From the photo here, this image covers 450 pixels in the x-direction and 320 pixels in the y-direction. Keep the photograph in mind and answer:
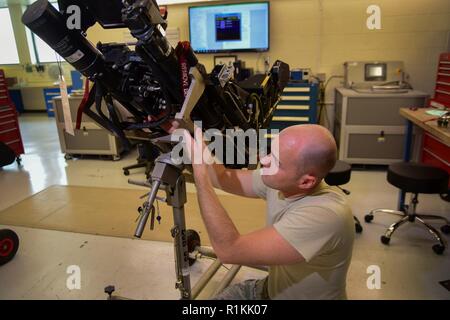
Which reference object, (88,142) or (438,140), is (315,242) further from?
(88,142)

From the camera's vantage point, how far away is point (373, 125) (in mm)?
3561

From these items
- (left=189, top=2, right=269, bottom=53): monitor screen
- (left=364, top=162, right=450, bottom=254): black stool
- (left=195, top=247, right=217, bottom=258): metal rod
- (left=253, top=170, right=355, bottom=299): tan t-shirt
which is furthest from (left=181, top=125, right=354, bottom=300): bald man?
(left=189, top=2, right=269, bottom=53): monitor screen

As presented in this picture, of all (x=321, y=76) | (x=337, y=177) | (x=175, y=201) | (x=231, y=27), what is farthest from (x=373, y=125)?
(x=175, y=201)

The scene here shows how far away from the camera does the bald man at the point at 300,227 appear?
0.93 m

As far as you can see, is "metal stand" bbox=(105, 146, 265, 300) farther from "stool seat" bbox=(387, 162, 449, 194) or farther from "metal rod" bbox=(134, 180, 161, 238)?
"stool seat" bbox=(387, 162, 449, 194)

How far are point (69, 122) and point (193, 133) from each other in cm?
55

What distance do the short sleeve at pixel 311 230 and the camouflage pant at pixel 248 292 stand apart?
0.38m

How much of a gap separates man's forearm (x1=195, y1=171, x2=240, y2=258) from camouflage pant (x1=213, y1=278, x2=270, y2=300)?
35 cm

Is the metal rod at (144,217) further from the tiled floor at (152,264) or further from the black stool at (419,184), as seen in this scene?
the black stool at (419,184)

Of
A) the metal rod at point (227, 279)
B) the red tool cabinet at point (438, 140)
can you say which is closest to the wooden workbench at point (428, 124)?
the red tool cabinet at point (438, 140)

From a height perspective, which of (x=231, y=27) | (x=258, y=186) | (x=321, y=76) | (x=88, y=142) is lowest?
(x=88, y=142)

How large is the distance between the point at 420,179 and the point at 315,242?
1.59 metres

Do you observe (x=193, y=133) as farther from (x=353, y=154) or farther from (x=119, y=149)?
(x=119, y=149)

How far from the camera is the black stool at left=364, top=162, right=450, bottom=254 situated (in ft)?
7.02
